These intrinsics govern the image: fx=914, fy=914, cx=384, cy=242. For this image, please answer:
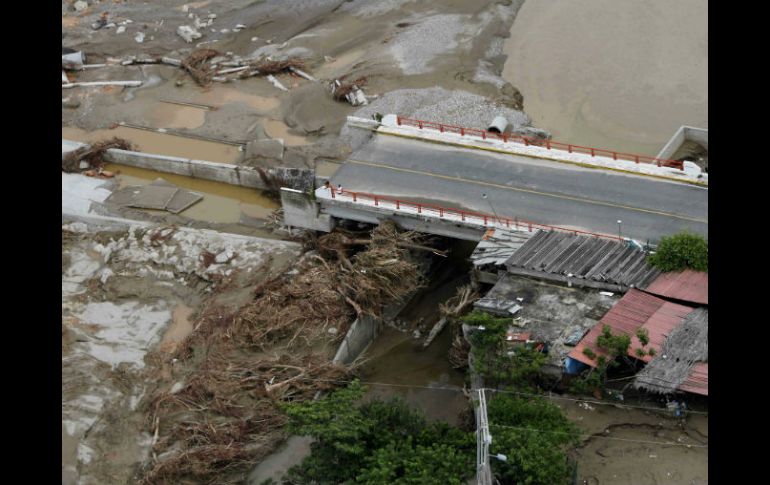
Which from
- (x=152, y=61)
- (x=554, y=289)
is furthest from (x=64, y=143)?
(x=554, y=289)

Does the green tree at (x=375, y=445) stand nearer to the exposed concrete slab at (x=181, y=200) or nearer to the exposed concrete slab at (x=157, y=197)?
the exposed concrete slab at (x=181, y=200)

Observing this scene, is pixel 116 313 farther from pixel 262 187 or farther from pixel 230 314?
pixel 262 187

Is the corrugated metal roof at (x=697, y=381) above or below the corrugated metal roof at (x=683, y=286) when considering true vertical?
below

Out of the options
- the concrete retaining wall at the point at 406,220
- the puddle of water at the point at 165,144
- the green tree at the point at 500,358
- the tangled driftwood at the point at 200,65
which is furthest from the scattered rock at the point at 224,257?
the tangled driftwood at the point at 200,65

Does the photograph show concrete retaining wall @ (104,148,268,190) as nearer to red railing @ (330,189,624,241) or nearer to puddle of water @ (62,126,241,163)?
puddle of water @ (62,126,241,163)

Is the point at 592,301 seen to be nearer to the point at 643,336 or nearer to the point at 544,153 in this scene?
the point at 643,336

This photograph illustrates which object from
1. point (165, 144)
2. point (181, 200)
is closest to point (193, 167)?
point (181, 200)

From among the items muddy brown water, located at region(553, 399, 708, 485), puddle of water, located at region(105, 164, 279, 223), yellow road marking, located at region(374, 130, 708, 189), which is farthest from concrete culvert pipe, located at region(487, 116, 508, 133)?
muddy brown water, located at region(553, 399, 708, 485)
